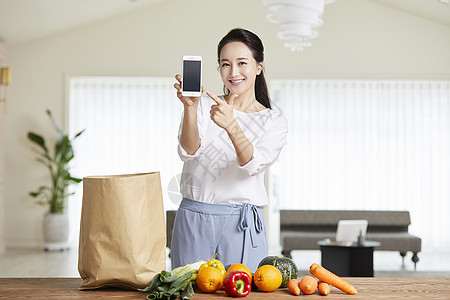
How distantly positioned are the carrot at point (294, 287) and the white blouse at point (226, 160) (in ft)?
1.50

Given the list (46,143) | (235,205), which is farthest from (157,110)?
(235,205)

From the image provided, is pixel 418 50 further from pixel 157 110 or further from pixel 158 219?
pixel 158 219

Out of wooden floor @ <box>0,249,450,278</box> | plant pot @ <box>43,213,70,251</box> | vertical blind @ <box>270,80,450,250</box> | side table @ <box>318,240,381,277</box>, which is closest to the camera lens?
side table @ <box>318,240,381,277</box>

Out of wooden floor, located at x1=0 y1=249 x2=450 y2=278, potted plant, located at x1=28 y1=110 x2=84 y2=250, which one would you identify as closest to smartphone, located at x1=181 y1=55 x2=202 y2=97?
wooden floor, located at x1=0 y1=249 x2=450 y2=278

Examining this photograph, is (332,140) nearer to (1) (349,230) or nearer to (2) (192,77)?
(1) (349,230)

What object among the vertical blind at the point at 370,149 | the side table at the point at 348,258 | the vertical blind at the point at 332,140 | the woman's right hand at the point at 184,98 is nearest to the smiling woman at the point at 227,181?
the woman's right hand at the point at 184,98

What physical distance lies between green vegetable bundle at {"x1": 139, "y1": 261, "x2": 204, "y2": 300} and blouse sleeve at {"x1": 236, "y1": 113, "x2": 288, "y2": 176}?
430mm

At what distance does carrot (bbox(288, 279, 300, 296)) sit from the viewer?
1476 millimetres

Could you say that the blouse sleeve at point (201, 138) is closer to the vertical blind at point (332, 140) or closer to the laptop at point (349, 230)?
the laptop at point (349, 230)

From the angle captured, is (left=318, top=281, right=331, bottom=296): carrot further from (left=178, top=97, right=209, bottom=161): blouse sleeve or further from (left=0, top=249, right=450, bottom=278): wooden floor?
(left=0, top=249, right=450, bottom=278): wooden floor

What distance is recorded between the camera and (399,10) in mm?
8258

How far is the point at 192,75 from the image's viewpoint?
1.66m

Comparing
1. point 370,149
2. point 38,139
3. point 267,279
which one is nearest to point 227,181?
point 267,279

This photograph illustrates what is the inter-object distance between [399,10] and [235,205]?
23.5 ft
